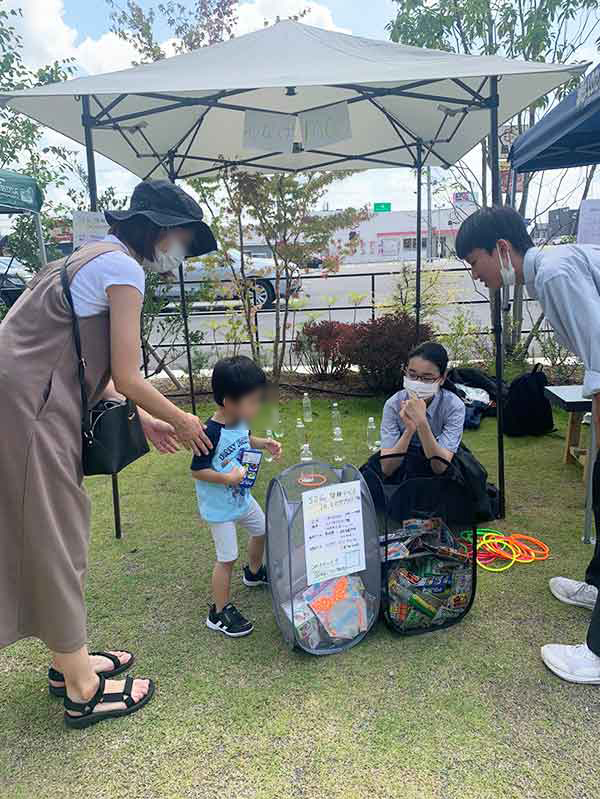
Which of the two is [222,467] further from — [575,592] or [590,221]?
[590,221]

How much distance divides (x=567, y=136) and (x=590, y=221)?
1060 mm

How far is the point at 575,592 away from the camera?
245 centimetres

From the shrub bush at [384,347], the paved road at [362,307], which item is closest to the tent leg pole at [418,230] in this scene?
the shrub bush at [384,347]

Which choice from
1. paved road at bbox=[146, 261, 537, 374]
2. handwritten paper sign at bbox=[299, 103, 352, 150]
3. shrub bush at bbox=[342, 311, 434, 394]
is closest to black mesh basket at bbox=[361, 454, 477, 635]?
handwritten paper sign at bbox=[299, 103, 352, 150]

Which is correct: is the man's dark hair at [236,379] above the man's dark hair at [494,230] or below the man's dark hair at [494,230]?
below

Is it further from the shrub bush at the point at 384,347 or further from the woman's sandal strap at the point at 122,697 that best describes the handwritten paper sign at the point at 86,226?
the shrub bush at the point at 384,347

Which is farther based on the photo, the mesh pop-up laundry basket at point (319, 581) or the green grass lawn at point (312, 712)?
the mesh pop-up laundry basket at point (319, 581)

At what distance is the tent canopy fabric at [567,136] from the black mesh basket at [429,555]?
2059 millimetres

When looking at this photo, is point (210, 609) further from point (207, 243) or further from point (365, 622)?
point (207, 243)

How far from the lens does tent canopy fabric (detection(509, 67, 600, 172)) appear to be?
2.86m

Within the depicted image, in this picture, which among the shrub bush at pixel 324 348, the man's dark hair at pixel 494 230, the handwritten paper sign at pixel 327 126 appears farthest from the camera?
the shrub bush at pixel 324 348

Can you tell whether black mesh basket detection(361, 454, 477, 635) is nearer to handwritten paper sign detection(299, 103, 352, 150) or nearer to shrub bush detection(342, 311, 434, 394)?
handwritten paper sign detection(299, 103, 352, 150)

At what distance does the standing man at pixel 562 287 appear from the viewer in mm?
1721

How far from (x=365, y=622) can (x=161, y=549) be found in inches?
53.2
